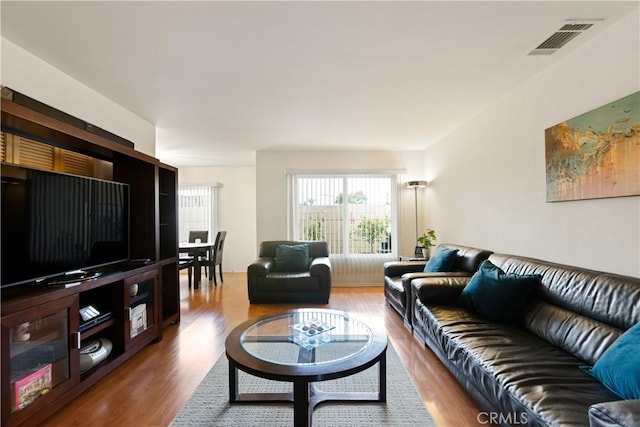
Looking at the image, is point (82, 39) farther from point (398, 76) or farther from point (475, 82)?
point (475, 82)

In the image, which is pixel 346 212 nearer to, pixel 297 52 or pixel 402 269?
pixel 402 269

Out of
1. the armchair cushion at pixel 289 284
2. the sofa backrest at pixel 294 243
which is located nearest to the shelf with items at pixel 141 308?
the armchair cushion at pixel 289 284

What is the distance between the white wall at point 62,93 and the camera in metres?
2.09

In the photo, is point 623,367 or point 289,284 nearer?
point 623,367

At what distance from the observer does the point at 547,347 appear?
181 centimetres

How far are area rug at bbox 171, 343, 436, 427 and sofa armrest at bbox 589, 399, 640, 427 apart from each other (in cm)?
94

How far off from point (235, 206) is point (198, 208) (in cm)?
82

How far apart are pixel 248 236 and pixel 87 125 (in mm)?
4310

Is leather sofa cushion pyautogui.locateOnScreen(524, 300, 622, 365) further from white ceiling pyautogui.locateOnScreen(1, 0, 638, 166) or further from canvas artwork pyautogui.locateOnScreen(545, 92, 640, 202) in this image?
white ceiling pyautogui.locateOnScreen(1, 0, 638, 166)

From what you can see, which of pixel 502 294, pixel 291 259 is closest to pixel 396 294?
pixel 502 294

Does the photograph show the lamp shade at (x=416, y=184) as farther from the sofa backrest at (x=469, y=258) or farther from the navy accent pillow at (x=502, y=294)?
the navy accent pillow at (x=502, y=294)

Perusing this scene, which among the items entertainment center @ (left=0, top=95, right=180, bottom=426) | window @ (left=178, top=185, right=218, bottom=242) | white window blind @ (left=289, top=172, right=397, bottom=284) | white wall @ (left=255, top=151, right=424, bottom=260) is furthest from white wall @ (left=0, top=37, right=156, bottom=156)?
window @ (left=178, top=185, right=218, bottom=242)

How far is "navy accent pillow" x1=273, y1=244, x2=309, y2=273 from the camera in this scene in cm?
443

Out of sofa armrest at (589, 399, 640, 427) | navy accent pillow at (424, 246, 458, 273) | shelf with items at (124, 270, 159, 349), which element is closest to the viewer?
sofa armrest at (589, 399, 640, 427)
